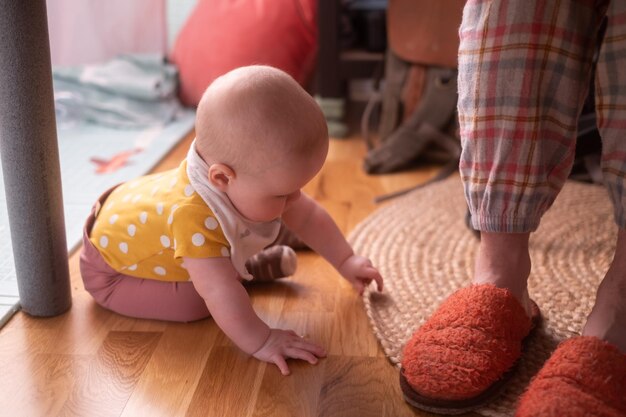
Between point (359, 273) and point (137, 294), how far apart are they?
293 mm

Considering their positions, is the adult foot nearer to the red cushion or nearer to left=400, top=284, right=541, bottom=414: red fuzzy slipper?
left=400, top=284, right=541, bottom=414: red fuzzy slipper

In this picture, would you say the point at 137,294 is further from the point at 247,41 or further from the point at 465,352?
the point at 247,41

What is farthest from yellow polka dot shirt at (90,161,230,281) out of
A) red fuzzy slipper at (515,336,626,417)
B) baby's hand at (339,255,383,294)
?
red fuzzy slipper at (515,336,626,417)

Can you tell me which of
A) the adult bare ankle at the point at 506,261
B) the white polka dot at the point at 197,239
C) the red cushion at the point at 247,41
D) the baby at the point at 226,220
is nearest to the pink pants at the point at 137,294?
the baby at the point at 226,220

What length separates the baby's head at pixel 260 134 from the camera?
0.86 meters

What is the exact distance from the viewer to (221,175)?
2.97ft

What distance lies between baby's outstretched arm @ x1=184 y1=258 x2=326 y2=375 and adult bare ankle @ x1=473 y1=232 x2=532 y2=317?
0.22 metres

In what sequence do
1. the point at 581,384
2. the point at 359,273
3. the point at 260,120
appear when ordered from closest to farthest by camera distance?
the point at 581,384 → the point at 260,120 → the point at 359,273

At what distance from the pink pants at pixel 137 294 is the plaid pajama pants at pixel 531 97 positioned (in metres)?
0.38

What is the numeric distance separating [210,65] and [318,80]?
282 millimetres

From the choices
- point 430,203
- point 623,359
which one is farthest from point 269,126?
point 430,203

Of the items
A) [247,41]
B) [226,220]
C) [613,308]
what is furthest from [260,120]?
[247,41]

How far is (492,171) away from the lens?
0.86 meters

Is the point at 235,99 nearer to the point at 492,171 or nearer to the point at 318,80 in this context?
the point at 492,171
